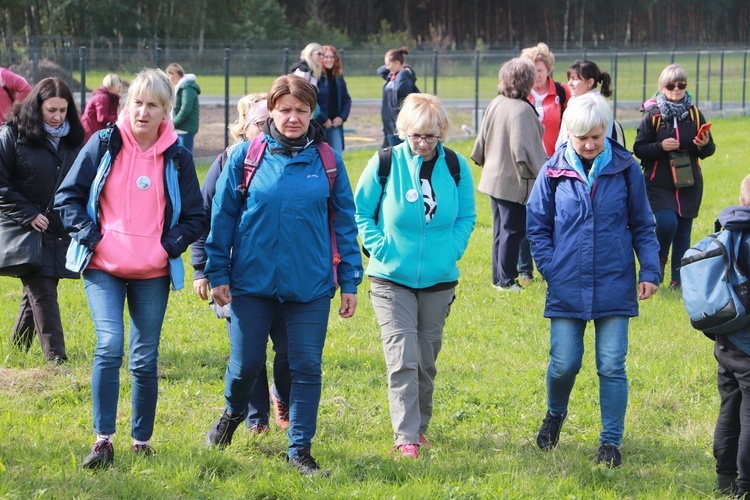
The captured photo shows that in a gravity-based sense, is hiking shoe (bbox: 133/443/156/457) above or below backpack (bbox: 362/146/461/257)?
below

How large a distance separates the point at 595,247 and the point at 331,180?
140 cm

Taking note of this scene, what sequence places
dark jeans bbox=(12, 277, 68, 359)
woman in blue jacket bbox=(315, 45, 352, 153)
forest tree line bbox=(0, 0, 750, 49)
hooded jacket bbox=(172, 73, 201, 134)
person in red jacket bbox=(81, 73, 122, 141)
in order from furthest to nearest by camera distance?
forest tree line bbox=(0, 0, 750, 49) → hooded jacket bbox=(172, 73, 201, 134) → woman in blue jacket bbox=(315, 45, 352, 153) → person in red jacket bbox=(81, 73, 122, 141) → dark jeans bbox=(12, 277, 68, 359)

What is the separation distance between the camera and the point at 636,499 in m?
4.79

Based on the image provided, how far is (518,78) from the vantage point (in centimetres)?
880

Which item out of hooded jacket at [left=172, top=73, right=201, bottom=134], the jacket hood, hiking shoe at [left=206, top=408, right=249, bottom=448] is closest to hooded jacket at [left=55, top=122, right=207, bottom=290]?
hiking shoe at [left=206, top=408, right=249, bottom=448]

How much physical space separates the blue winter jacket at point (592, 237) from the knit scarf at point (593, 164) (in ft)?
0.07

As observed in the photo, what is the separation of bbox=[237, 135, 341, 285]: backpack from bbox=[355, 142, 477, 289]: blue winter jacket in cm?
29

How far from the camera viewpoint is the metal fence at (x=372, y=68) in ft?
67.8

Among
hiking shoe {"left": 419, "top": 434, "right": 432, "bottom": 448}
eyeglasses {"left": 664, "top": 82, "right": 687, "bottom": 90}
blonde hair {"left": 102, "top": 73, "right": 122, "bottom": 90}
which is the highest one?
blonde hair {"left": 102, "top": 73, "right": 122, "bottom": 90}

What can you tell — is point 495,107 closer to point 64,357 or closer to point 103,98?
point 64,357

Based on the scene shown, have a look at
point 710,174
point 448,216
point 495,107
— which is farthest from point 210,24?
point 448,216

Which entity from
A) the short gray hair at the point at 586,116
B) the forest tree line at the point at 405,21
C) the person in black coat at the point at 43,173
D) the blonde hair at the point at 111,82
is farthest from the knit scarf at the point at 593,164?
the forest tree line at the point at 405,21

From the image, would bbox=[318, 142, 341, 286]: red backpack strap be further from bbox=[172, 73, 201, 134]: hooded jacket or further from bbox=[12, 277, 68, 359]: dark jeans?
bbox=[172, 73, 201, 134]: hooded jacket

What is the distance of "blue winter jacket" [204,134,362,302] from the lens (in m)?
4.77
